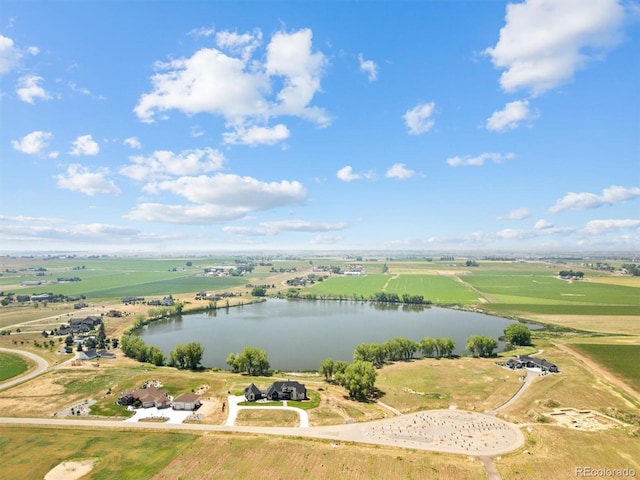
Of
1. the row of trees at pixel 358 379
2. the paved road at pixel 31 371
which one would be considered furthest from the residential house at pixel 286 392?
the paved road at pixel 31 371

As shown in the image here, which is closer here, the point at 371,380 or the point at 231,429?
the point at 231,429

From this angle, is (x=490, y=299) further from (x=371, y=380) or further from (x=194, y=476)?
(x=194, y=476)

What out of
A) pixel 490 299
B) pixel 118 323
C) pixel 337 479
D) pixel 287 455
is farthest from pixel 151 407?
pixel 490 299

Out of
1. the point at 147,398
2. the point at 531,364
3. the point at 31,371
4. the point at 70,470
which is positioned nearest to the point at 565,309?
the point at 531,364

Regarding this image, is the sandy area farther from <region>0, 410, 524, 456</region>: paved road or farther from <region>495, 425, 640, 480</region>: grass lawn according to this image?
<region>495, 425, 640, 480</region>: grass lawn

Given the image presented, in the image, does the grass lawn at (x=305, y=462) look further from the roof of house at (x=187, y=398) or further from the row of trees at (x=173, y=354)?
the row of trees at (x=173, y=354)

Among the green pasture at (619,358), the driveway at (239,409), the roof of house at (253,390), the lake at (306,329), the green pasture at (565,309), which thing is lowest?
the lake at (306,329)
